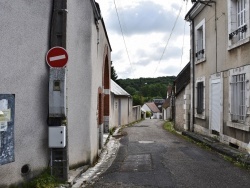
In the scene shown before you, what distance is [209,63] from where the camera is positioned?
1488cm

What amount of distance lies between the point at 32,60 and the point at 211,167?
5.31m

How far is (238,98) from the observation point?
11.4 metres

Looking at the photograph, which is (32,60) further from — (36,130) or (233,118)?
(233,118)

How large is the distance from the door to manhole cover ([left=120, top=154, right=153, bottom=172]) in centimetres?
418

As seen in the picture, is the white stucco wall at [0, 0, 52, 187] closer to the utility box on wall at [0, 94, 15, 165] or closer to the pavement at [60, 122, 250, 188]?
the utility box on wall at [0, 94, 15, 165]

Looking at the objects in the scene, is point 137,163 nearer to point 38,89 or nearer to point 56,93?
point 56,93

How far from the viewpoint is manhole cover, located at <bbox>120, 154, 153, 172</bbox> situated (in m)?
8.47

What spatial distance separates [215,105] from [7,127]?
1016 centimetres

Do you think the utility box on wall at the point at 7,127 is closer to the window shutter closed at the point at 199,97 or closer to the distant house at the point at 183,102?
the window shutter closed at the point at 199,97

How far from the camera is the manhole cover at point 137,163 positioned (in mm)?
8470

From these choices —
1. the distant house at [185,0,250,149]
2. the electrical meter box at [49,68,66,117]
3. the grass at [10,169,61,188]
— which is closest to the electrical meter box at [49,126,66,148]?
the electrical meter box at [49,68,66,117]

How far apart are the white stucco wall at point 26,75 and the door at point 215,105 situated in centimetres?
861

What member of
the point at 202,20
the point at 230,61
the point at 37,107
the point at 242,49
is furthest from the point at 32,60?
the point at 202,20

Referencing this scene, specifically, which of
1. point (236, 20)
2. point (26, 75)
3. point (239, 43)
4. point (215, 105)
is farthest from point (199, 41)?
point (26, 75)
